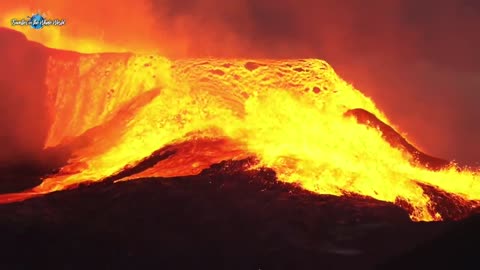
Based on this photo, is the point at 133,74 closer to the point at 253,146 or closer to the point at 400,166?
the point at 253,146

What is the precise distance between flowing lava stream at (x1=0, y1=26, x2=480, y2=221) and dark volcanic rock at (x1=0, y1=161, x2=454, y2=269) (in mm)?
3615

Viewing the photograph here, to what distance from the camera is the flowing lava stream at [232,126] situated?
61594 mm

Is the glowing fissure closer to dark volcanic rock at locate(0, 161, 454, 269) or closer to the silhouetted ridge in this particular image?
the silhouetted ridge

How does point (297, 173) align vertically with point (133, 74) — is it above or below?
below

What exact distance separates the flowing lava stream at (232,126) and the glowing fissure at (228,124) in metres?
0.11

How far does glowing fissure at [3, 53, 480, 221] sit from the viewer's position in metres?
61.8

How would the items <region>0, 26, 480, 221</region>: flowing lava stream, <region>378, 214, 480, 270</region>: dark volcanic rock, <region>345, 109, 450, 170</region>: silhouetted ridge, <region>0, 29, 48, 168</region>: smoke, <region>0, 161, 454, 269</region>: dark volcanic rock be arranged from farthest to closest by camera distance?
<region>0, 29, 48, 168</region>: smoke < <region>345, 109, 450, 170</region>: silhouetted ridge < <region>0, 26, 480, 221</region>: flowing lava stream < <region>0, 161, 454, 269</region>: dark volcanic rock < <region>378, 214, 480, 270</region>: dark volcanic rock

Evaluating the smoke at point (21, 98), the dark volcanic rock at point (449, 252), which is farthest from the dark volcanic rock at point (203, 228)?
the smoke at point (21, 98)

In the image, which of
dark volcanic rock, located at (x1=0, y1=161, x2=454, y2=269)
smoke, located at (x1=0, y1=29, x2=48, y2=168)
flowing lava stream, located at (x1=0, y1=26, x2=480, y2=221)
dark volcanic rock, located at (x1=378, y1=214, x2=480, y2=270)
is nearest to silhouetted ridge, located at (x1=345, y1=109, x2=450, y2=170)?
flowing lava stream, located at (x1=0, y1=26, x2=480, y2=221)

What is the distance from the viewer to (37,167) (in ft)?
232

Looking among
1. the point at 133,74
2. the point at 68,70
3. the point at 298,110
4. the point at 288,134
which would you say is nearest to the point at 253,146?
the point at 288,134

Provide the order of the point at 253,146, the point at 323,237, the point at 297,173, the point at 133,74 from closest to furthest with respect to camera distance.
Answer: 1. the point at 323,237
2. the point at 297,173
3. the point at 253,146
4. the point at 133,74

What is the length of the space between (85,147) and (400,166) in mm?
25507

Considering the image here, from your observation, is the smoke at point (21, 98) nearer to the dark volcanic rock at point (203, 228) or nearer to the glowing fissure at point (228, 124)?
the glowing fissure at point (228, 124)
